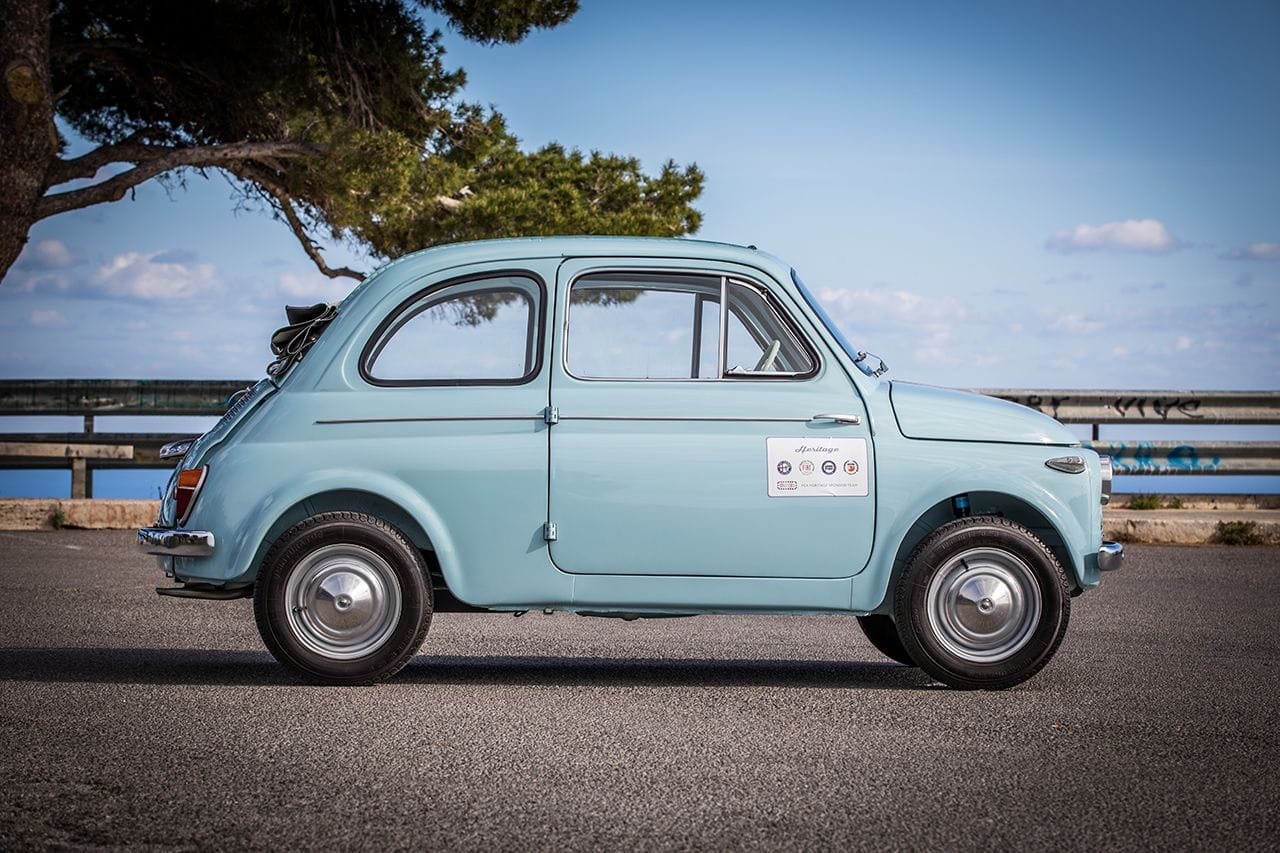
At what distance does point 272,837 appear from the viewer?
12.4ft

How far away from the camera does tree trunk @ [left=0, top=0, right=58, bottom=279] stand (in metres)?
16.0

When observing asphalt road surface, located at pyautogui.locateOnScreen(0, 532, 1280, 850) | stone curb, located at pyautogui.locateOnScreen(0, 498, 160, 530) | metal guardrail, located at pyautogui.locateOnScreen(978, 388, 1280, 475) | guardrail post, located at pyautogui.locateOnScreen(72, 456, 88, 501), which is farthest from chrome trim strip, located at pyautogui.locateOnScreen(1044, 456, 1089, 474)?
guardrail post, located at pyautogui.locateOnScreen(72, 456, 88, 501)

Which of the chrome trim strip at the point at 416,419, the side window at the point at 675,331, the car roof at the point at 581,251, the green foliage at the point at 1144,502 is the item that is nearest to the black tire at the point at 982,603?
the side window at the point at 675,331

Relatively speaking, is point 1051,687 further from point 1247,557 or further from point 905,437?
point 1247,557

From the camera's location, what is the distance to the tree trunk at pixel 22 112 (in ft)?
52.4

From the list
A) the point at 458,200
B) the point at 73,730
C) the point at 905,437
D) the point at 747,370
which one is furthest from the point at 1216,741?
the point at 458,200

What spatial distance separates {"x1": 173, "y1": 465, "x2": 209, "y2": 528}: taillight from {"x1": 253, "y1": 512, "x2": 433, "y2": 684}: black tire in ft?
1.50

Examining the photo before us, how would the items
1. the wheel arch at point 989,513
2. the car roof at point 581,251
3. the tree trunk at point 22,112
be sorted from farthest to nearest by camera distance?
the tree trunk at point 22,112 → the car roof at point 581,251 → the wheel arch at point 989,513

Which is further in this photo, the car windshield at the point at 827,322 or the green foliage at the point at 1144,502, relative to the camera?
the green foliage at the point at 1144,502

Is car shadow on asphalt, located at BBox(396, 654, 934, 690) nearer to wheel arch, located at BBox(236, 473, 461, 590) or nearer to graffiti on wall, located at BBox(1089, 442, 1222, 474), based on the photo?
wheel arch, located at BBox(236, 473, 461, 590)

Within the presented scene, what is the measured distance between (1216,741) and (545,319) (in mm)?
3071

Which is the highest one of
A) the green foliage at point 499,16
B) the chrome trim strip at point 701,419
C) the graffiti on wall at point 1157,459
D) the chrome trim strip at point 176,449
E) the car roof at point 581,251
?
the green foliage at point 499,16

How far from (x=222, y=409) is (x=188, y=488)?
986 centimetres

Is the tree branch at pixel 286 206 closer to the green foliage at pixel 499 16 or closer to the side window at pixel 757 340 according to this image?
the green foliage at pixel 499 16
